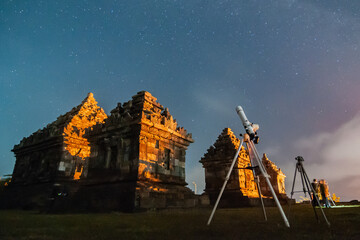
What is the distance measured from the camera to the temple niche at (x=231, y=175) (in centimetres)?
1532

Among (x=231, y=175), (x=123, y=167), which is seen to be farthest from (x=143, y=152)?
(x=231, y=175)

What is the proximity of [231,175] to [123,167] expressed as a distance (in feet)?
30.7

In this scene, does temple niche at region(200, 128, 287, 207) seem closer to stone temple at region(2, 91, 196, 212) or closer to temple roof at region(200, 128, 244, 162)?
temple roof at region(200, 128, 244, 162)

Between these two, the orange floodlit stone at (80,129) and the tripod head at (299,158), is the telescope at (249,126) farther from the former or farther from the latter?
the orange floodlit stone at (80,129)

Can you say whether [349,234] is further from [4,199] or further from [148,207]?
[4,199]

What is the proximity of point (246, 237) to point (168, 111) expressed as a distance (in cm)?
936

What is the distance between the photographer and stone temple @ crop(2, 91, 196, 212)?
30.2 feet

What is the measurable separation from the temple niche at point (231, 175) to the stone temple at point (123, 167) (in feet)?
18.7

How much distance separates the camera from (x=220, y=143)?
59.6ft

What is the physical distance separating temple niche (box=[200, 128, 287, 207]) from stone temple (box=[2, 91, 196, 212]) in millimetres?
5710

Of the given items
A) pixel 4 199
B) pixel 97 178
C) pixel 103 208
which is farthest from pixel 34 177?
pixel 103 208

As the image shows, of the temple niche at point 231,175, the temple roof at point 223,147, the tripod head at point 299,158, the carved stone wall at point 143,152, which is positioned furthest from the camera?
the temple roof at point 223,147

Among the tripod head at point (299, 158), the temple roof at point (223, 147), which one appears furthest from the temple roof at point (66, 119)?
the tripod head at point (299, 158)

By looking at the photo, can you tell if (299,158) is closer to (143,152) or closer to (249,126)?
(249,126)
